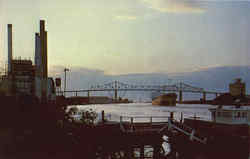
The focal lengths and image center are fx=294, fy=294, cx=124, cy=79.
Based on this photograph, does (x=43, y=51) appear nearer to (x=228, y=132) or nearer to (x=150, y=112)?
(x=228, y=132)

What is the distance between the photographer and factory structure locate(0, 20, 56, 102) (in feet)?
73.2

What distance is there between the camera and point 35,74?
25.0 m

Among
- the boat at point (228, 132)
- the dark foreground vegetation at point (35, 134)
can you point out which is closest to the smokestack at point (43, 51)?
the dark foreground vegetation at point (35, 134)

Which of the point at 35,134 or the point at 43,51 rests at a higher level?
the point at 43,51

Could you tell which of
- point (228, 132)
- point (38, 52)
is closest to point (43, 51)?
point (38, 52)

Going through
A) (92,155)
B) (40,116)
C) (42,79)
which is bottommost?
(92,155)

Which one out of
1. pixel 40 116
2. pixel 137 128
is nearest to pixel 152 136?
pixel 137 128

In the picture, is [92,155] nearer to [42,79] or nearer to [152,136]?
[152,136]

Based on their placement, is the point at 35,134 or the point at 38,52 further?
the point at 38,52

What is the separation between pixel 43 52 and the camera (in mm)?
25984

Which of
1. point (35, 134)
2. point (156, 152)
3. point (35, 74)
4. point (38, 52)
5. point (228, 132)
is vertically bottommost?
point (156, 152)

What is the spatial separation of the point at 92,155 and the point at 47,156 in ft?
12.5

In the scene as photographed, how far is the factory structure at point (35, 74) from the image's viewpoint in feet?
73.2

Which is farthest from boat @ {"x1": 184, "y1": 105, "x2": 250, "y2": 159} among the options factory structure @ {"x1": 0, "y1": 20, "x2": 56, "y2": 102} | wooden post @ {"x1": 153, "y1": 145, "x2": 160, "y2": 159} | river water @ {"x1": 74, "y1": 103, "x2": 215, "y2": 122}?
factory structure @ {"x1": 0, "y1": 20, "x2": 56, "y2": 102}
